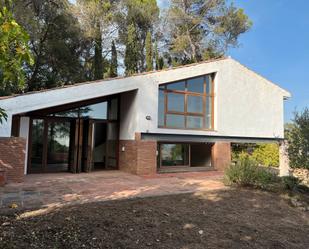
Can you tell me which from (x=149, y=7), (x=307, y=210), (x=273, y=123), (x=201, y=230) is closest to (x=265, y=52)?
(x=149, y=7)

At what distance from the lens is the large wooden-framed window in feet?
48.2

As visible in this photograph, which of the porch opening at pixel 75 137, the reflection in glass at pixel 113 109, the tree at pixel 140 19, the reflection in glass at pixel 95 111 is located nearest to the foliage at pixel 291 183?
the porch opening at pixel 75 137

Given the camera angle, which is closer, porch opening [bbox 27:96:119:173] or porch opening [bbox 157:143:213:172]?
porch opening [bbox 27:96:119:173]

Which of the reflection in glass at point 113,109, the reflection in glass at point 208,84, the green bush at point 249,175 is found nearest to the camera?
the green bush at point 249,175

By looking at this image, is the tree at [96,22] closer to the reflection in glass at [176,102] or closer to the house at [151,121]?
the house at [151,121]

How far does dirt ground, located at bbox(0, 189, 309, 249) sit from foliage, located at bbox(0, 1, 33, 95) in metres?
2.78

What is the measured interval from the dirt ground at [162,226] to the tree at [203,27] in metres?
22.7

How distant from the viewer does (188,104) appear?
1540cm

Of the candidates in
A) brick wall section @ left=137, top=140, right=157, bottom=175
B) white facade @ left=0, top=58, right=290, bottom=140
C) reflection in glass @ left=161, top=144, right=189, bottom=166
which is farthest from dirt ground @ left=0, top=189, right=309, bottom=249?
reflection in glass @ left=161, top=144, right=189, bottom=166

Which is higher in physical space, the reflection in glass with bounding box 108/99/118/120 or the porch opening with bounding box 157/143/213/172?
the reflection in glass with bounding box 108/99/118/120

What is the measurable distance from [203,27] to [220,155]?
57.9 feet

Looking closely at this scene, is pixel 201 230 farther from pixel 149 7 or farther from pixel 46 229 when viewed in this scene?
A: pixel 149 7

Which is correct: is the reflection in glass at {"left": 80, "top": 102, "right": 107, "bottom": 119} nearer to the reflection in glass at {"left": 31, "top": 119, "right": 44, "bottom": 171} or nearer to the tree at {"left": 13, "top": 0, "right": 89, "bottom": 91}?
the reflection in glass at {"left": 31, "top": 119, "right": 44, "bottom": 171}

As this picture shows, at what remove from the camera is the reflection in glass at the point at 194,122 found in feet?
50.2
